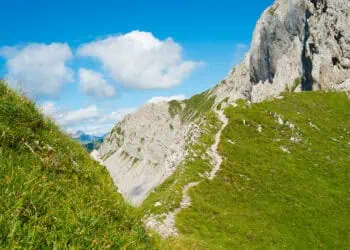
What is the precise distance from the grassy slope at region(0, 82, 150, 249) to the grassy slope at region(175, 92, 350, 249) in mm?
12882

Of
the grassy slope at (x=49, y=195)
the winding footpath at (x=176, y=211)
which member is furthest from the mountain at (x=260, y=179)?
the grassy slope at (x=49, y=195)

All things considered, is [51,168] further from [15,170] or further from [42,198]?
[42,198]

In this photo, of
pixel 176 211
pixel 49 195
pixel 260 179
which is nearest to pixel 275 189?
pixel 260 179

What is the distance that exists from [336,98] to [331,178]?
38.2 meters

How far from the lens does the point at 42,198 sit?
7.11 m

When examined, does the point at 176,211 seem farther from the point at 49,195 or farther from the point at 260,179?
the point at 49,195

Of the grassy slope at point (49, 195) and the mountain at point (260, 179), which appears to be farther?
the mountain at point (260, 179)

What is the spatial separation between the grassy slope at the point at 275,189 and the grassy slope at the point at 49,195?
12882 mm

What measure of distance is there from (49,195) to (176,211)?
29.6 metres

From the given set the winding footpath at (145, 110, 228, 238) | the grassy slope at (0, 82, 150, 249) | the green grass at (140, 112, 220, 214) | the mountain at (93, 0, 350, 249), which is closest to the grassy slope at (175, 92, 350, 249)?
the mountain at (93, 0, 350, 249)

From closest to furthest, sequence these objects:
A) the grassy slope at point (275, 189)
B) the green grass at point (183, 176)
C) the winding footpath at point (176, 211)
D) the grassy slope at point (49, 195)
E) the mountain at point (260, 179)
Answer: the grassy slope at point (49, 195) → the winding footpath at point (176, 211) → the grassy slope at point (275, 189) → the mountain at point (260, 179) → the green grass at point (183, 176)

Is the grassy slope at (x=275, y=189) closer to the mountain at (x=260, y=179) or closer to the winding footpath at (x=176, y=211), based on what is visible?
the mountain at (x=260, y=179)

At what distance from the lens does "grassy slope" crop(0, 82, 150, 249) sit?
6.15 metres

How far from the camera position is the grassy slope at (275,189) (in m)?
34.3
